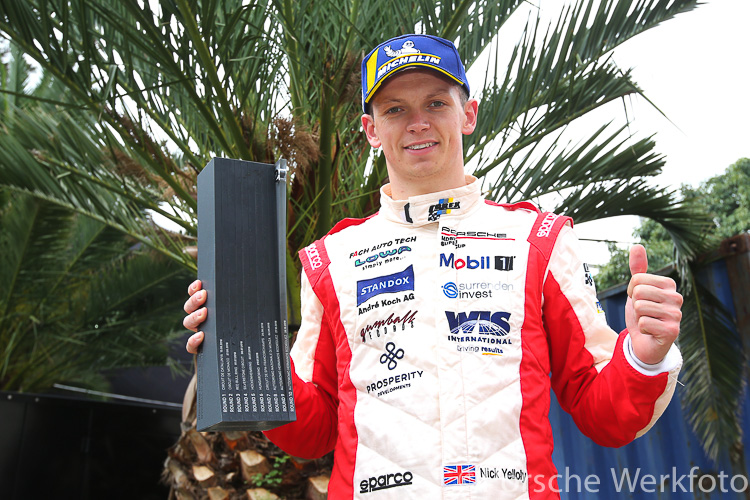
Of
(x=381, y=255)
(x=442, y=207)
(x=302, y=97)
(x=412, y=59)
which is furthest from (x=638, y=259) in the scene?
(x=302, y=97)

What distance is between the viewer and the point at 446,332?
5.27ft

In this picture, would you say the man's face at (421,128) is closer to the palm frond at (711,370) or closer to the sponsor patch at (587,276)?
the sponsor patch at (587,276)

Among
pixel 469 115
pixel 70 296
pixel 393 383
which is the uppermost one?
pixel 70 296

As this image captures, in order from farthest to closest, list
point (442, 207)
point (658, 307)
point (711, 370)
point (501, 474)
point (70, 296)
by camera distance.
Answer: point (70, 296) < point (711, 370) < point (442, 207) < point (501, 474) < point (658, 307)

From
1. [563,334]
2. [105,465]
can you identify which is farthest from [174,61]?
[105,465]

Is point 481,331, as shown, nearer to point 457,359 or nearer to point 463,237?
point 457,359

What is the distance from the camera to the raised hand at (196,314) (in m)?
1.57

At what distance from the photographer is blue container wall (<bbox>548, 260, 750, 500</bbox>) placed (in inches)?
137

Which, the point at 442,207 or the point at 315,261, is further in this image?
the point at 315,261

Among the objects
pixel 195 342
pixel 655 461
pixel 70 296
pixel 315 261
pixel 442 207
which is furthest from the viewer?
pixel 70 296

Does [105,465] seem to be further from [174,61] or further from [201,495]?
[174,61]

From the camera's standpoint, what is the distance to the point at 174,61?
3109mm

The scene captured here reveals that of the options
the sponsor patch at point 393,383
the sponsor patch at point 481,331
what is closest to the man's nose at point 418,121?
the sponsor patch at point 481,331

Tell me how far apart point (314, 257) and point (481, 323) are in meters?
0.54
